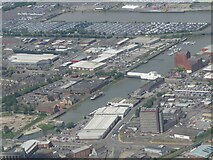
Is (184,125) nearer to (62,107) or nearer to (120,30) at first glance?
(62,107)

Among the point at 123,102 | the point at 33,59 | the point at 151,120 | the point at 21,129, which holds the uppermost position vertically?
the point at 151,120

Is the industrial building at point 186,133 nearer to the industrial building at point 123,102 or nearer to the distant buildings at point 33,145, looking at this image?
the industrial building at point 123,102

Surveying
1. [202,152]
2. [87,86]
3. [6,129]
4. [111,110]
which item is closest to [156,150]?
[202,152]

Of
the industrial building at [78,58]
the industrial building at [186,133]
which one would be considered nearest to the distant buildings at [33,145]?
the industrial building at [186,133]

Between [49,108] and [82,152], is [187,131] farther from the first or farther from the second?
[49,108]

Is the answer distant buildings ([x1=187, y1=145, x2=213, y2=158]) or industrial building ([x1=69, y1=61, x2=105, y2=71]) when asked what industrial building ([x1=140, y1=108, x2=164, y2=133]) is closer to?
distant buildings ([x1=187, y1=145, x2=213, y2=158])

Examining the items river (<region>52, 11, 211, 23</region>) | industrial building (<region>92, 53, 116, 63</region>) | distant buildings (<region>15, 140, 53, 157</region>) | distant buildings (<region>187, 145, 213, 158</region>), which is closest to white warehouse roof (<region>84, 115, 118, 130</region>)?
distant buildings (<region>15, 140, 53, 157</region>)
